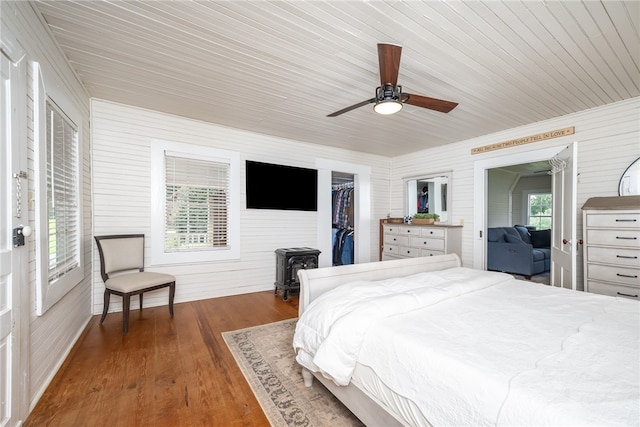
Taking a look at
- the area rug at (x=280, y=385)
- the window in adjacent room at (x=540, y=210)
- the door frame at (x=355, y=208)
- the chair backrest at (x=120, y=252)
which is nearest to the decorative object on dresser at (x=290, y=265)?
the door frame at (x=355, y=208)

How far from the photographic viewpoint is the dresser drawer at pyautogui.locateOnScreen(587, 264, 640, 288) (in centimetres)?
267

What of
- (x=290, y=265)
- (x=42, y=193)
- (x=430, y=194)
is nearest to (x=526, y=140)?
(x=430, y=194)

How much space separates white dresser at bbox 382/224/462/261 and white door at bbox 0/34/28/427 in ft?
15.2

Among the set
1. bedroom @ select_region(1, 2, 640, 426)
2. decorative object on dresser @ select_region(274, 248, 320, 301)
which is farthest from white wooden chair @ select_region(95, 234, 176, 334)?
decorative object on dresser @ select_region(274, 248, 320, 301)

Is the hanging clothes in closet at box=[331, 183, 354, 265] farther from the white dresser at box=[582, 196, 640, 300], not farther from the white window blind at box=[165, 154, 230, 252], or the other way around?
the white dresser at box=[582, 196, 640, 300]

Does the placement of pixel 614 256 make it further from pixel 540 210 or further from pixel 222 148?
pixel 540 210

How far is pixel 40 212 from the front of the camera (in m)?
1.87

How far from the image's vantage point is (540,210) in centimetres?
783

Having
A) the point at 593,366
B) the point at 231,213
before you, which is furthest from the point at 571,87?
the point at 231,213

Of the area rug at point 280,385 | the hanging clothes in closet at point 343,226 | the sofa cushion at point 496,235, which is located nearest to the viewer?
the area rug at point 280,385

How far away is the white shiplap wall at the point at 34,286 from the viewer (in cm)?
171

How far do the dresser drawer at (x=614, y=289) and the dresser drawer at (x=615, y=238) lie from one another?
1.36 feet

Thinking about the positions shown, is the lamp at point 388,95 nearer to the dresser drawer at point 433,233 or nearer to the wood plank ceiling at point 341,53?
the wood plank ceiling at point 341,53

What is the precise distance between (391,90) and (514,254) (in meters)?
4.84
